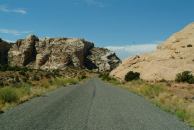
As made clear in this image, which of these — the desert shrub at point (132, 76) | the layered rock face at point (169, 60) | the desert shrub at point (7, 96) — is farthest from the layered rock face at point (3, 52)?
the desert shrub at point (7, 96)

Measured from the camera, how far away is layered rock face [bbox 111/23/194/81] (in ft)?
208

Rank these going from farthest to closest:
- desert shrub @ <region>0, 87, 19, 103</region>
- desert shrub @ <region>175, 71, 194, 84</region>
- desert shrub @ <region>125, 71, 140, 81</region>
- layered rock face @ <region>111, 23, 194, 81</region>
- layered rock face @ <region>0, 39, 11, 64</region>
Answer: layered rock face @ <region>0, 39, 11, 64</region>, desert shrub @ <region>125, 71, 140, 81</region>, layered rock face @ <region>111, 23, 194, 81</region>, desert shrub @ <region>175, 71, 194, 84</region>, desert shrub @ <region>0, 87, 19, 103</region>

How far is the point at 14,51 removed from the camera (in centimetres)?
19775

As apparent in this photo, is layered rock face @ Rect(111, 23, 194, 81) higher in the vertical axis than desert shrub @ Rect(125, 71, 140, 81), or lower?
higher

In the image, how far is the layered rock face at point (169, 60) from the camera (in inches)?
2500

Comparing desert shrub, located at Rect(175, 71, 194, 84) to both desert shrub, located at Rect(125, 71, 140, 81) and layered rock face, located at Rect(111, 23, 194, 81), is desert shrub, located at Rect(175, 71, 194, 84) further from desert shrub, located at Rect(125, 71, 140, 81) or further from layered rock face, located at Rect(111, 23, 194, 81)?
desert shrub, located at Rect(125, 71, 140, 81)

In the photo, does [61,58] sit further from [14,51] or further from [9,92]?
[9,92]

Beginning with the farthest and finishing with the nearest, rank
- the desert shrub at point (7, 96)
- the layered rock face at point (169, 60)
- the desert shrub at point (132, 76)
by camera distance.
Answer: the desert shrub at point (132, 76) → the layered rock face at point (169, 60) → the desert shrub at point (7, 96)

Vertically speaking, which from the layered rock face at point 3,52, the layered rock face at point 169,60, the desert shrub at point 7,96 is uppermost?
the layered rock face at point 3,52

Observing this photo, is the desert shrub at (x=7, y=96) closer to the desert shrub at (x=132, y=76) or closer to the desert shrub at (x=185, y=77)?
the desert shrub at (x=185, y=77)

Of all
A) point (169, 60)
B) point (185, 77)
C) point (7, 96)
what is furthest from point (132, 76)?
point (7, 96)

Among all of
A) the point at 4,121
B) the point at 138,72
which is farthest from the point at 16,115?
the point at 138,72

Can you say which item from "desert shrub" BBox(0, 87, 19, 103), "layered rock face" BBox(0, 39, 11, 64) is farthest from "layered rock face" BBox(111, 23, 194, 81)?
"layered rock face" BBox(0, 39, 11, 64)

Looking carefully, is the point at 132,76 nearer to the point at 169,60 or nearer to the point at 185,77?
the point at 169,60
